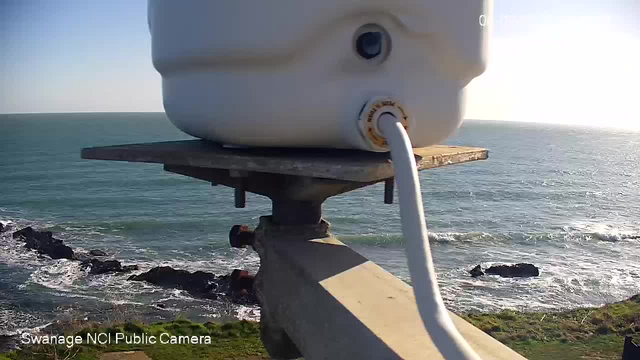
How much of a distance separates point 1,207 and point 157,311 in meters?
23.6

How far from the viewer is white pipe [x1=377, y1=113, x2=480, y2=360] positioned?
229 centimetres

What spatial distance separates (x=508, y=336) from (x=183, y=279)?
11.7 m

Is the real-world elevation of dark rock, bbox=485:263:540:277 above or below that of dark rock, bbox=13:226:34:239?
below

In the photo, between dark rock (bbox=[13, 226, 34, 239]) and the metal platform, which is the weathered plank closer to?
the metal platform

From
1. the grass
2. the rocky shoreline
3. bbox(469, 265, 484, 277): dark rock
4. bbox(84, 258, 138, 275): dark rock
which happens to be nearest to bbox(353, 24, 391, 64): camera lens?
the grass

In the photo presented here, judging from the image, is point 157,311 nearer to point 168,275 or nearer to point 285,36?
point 168,275

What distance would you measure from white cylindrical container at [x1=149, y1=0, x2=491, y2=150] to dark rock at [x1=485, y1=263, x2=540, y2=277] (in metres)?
21.1

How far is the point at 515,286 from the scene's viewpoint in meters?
21.9

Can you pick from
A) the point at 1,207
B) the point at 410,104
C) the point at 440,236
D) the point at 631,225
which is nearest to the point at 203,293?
the point at 440,236

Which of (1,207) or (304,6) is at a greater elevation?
(304,6)

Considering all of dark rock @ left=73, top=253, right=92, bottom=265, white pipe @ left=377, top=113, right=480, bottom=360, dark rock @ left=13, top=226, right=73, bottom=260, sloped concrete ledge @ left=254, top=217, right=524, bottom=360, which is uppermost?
white pipe @ left=377, top=113, right=480, bottom=360

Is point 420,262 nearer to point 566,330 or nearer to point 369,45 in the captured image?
point 369,45

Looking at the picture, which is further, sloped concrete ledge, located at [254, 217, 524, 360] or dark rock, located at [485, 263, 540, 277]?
dark rock, located at [485, 263, 540, 277]

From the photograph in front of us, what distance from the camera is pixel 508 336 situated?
1473cm
